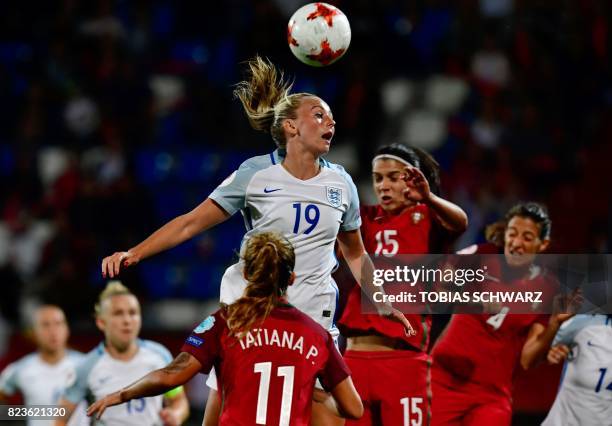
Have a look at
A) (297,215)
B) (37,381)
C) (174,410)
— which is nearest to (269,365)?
(297,215)

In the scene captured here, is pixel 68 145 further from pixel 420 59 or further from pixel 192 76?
pixel 420 59

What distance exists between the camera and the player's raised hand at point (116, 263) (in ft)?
15.8

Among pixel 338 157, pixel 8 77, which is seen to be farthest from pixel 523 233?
pixel 8 77

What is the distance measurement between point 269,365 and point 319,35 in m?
2.29

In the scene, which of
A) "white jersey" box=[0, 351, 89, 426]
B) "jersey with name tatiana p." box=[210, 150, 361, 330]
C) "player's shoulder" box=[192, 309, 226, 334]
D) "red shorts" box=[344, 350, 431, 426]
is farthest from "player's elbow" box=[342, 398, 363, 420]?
"white jersey" box=[0, 351, 89, 426]

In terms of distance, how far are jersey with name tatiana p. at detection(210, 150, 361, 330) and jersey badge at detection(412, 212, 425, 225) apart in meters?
0.80

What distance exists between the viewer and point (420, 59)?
12305 mm

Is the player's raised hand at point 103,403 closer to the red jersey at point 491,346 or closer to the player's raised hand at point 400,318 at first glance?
the player's raised hand at point 400,318

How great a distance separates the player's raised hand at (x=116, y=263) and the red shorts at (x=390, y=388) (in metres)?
1.63

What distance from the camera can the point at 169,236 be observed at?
5098mm

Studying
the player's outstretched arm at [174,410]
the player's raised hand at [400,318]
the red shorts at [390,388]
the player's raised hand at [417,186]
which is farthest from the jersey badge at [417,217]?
the player's outstretched arm at [174,410]

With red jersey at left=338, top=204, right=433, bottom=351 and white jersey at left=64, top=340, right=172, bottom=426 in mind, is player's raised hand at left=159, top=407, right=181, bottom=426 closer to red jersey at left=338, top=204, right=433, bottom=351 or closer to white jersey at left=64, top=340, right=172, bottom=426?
white jersey at left=64, top=340, right=172, bottom=426

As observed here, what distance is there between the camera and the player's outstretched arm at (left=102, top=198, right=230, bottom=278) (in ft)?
16.0

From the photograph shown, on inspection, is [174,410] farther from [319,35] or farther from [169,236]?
[319,35]
